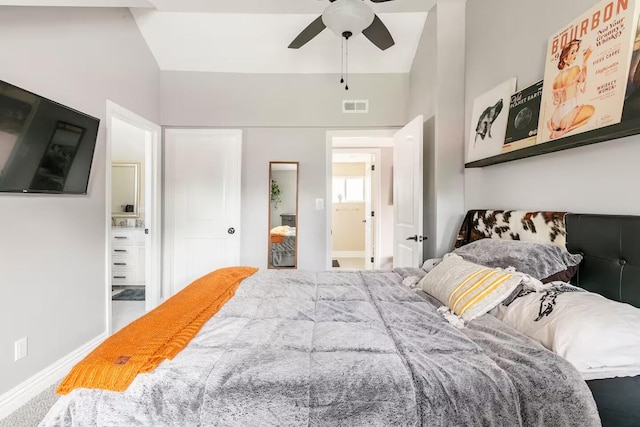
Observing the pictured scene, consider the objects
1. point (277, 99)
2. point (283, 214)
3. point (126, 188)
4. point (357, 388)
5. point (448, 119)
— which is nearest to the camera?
point (357, 388)

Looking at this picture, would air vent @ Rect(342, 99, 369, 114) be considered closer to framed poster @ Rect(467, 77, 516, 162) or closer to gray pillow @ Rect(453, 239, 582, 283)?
framed poster @ Rect(467, 77, 516, 162)

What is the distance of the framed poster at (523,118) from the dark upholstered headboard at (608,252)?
57 centimetres

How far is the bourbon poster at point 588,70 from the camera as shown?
1213 mm

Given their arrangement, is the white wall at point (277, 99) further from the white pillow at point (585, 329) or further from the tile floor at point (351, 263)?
the tile floor at point (351, 263)

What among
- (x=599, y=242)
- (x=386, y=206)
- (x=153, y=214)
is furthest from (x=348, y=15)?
(x=386, y=206)

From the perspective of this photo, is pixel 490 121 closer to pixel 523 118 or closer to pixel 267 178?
pixel 523 118

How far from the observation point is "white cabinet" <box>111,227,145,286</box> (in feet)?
13.3

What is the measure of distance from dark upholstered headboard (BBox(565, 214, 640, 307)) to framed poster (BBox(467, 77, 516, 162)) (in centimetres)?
83

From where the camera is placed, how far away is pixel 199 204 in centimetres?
353

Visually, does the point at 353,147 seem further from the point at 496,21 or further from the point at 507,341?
the point at 507,341

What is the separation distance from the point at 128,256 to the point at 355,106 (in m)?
3.60

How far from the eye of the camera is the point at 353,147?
4969mm

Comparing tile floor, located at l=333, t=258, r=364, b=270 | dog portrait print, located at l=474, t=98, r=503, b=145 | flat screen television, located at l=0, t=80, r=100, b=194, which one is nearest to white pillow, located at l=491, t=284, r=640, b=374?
dog portrait print, located at l=474, t=98, r=503, b=145

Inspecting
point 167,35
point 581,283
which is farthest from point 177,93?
point 581,283
